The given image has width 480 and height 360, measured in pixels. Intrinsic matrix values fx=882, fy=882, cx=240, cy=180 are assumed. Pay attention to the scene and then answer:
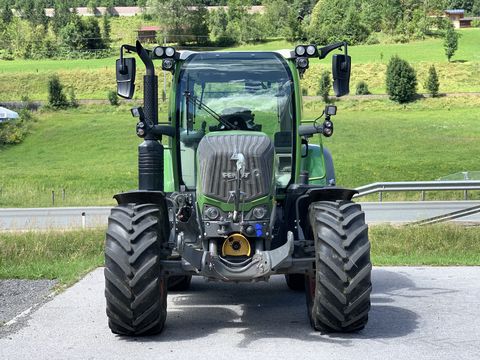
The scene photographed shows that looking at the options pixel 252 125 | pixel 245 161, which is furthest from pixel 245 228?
pixel 252 125

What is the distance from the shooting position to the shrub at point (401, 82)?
234 ft

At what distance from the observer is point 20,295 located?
11.1 metres

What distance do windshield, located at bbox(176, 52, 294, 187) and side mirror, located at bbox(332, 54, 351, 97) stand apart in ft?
2.05

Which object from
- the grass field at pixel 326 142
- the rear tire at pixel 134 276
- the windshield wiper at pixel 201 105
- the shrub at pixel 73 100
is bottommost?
the grass field at pixel 326 142

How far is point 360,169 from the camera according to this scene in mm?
42562

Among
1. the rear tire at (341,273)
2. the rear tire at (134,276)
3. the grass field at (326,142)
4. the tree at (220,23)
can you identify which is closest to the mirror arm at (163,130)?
the rear tire at (134,276)

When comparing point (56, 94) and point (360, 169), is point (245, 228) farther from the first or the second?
point (56, 94)

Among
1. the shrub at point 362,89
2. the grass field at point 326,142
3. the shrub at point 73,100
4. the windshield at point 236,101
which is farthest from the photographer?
the shrub at point 362,89

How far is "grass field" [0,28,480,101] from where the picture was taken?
79.9 metres

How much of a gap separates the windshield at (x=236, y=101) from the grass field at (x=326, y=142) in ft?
69.2

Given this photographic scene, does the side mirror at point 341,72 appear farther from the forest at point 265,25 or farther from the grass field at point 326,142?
the forest at point 265,25

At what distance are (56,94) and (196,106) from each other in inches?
2519

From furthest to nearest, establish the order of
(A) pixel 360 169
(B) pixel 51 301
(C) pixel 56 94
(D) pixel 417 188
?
(C) pixel 56 94 → (A) pixel 360 169 → (D) pixel 417 188 → (B) pixel 51 301

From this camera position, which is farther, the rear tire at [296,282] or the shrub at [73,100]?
the shrub at [73,100]
